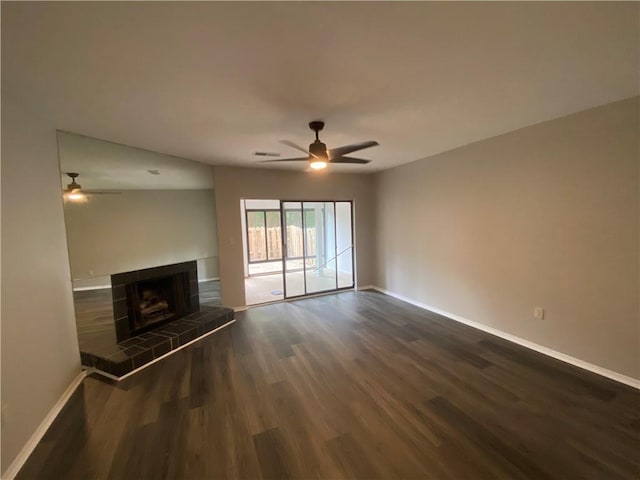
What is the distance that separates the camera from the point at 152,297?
145 inches

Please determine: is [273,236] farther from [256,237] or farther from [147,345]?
[147,345]

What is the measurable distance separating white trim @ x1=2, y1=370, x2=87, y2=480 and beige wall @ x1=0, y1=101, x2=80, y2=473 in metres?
0.04

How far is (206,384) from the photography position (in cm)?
258

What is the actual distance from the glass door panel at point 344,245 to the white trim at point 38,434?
4562 millimetres

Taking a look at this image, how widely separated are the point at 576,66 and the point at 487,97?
0.54m

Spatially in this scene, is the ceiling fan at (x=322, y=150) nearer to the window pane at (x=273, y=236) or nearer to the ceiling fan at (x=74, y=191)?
the ceiling fan at (x=74, y=191)

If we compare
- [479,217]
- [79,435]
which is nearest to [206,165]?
[79,435]

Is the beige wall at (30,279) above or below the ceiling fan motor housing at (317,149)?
below

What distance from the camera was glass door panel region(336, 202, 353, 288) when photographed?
6055 millimetres

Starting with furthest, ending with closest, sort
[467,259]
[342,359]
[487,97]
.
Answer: [467,259]
[342,359]
[487,97]

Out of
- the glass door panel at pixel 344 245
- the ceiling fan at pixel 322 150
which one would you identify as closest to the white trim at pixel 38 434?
the ceiling fan at pixel 322 150

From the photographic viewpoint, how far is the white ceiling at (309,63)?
4.10 ft

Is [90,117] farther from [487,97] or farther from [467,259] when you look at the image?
[467,259]

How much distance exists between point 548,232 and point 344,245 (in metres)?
3.91
